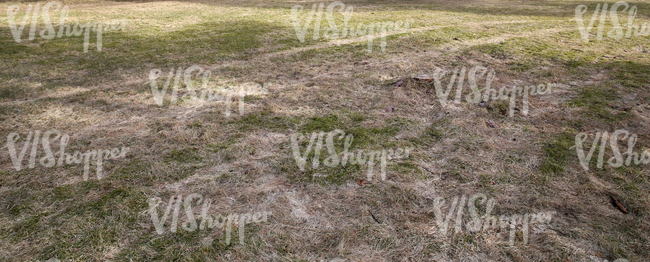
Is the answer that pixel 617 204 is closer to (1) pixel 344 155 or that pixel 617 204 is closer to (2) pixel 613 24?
(1) pixel 344 155

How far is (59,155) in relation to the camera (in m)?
3.08

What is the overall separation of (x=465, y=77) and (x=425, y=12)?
6410 mm

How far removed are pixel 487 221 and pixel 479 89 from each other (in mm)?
2615

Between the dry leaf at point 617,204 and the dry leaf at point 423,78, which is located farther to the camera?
the dry leaf at point 423,78

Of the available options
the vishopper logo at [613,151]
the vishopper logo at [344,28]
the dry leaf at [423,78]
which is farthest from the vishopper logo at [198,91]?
the vishopper logo at [613,151]

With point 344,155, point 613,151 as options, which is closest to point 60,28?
point 344,155

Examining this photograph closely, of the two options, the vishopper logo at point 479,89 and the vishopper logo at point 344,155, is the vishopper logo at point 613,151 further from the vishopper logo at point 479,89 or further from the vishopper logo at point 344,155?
the vishopper logo at point 344,155

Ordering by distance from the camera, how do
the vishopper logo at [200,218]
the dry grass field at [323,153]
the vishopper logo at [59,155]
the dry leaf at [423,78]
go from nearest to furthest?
the dry grass field at [323,153] < the vishopper logo at [200,218] < the vishopper logo at [59,155] < the dry leaf at [423,78]

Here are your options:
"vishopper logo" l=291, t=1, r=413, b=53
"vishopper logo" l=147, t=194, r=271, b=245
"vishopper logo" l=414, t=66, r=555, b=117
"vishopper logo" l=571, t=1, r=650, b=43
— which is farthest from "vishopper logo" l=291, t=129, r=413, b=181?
Answer: "vishopper logo" l=571, t=1, r=650, b=43

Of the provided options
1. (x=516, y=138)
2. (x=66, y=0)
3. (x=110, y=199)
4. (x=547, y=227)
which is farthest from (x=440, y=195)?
(x=66, y=0)

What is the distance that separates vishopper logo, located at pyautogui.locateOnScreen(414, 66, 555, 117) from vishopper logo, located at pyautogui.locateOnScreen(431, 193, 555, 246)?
1.77 m

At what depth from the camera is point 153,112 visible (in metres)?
3.92

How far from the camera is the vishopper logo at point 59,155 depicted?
296 cm

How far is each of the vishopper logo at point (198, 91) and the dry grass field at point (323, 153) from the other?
4cm
